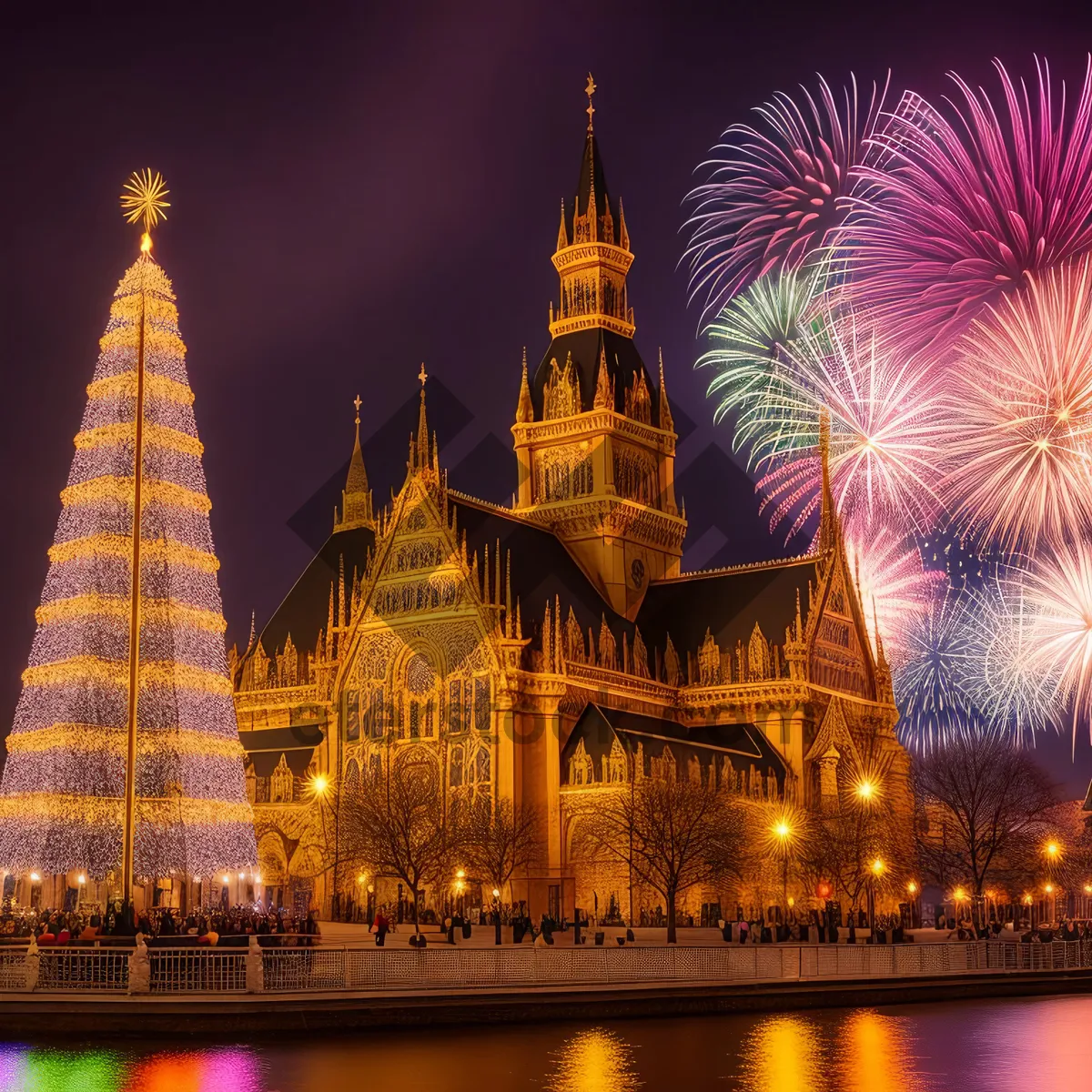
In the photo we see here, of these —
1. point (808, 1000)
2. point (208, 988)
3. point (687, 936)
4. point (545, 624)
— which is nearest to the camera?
point (208, 988)

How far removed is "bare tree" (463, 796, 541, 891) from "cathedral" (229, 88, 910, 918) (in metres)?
1.51

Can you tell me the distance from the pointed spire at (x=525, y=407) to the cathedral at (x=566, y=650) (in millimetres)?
116

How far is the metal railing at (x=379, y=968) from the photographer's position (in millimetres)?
36250

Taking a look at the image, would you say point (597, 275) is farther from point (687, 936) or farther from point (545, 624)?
point (687, 936)

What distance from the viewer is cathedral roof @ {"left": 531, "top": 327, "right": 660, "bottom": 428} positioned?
101m

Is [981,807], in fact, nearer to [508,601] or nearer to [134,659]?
[508,601]

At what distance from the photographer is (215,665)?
→ 1944 inches

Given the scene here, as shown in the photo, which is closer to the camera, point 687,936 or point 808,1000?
point 808,1000

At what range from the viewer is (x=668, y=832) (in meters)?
72.4

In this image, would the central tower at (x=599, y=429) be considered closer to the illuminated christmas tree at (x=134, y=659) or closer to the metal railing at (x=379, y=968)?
the illuminated christmas tree at (x=134, y=659)

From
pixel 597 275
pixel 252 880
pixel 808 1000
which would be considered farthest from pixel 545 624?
pixel 808 1000

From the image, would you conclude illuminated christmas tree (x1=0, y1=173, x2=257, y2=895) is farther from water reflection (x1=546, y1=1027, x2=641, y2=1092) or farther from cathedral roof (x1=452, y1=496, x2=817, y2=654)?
cathedral roof (x1=452, y1=496, x2=817, y2=654)

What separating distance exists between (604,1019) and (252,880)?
19.1 metres

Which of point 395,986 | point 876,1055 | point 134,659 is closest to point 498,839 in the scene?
point 134,659
